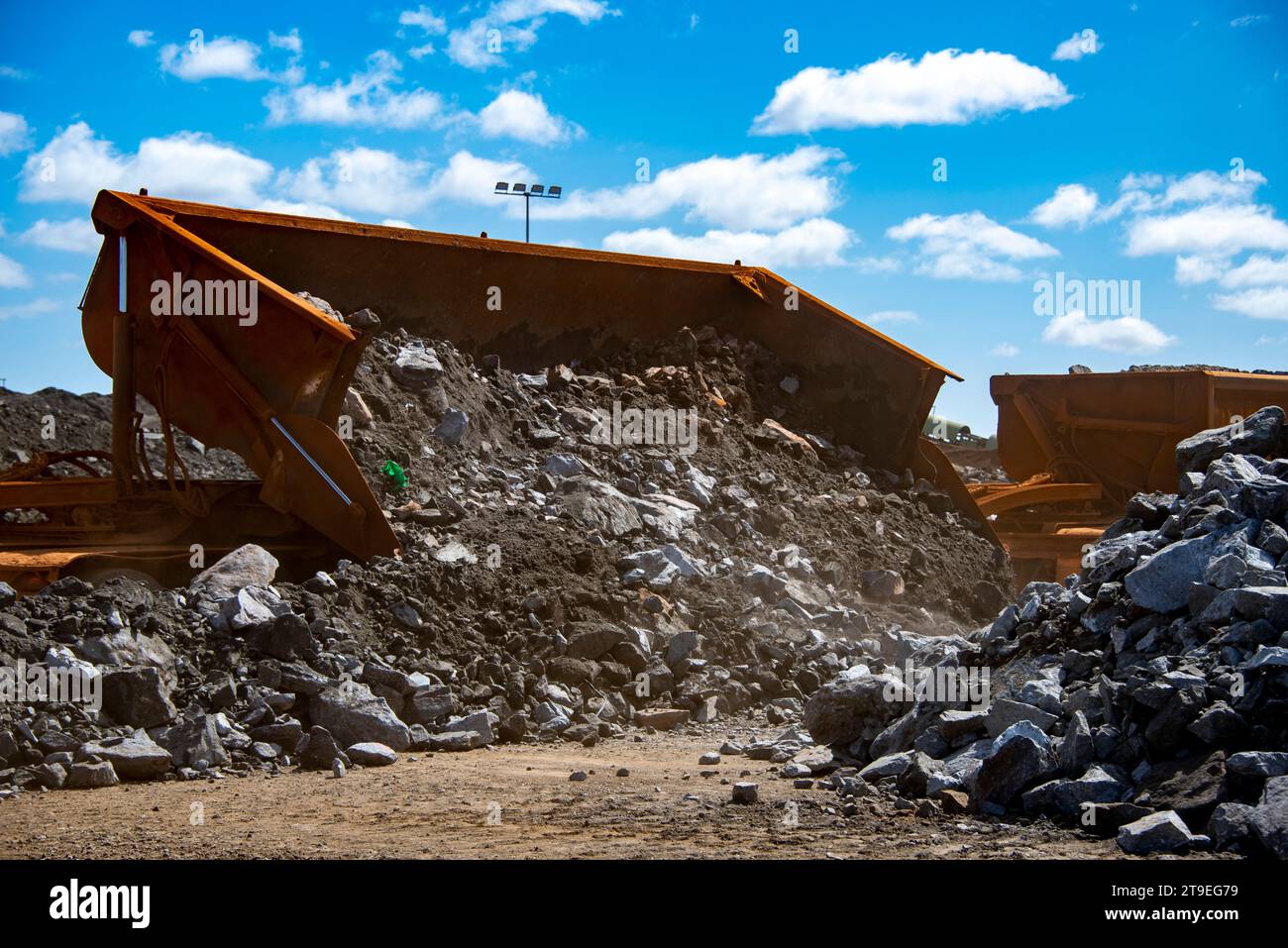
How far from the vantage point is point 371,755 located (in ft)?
18.4

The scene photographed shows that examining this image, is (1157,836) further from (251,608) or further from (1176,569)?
(251,608)

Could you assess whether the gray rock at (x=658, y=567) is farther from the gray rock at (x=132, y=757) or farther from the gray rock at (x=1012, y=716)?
the gray rock at (x=132, y=757)

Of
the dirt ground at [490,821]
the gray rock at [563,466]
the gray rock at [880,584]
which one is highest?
the gray rock at [563,466]

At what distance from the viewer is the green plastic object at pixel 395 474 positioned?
7.86 meters

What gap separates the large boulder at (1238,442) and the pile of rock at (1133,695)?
14 mm

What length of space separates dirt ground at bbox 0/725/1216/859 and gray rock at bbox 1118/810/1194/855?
73mm

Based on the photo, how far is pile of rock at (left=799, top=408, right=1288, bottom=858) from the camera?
14.2 feet

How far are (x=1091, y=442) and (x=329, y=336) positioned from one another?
7.40 m

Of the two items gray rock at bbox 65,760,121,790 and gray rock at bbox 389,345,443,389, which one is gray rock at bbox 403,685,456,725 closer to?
gray rock at bbox 65,760,121,790

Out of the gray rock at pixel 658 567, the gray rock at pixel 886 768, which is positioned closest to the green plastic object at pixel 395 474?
the gray rock at pixel 658 567

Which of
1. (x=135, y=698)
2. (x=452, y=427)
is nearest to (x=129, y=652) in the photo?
(x=135, y=698)

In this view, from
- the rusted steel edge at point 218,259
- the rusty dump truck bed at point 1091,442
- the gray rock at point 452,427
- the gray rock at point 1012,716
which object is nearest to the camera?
the gray rock at point 1012,716
